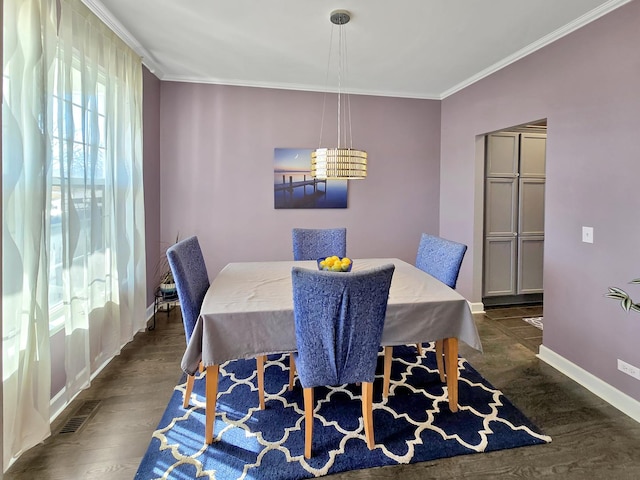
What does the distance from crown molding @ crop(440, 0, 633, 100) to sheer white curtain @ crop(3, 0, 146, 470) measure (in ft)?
11.0

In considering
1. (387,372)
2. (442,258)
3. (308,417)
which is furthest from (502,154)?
(308,417)

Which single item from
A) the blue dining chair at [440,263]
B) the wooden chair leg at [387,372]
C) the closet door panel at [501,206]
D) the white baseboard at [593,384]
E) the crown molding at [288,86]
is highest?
the crown molding at [288,86]

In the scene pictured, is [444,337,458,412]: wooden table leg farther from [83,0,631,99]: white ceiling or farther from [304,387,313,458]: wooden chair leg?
[83,0,631,99]: white ceiling

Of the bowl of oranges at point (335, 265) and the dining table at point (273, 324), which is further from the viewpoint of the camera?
the bowl of oranges at point (335, 265)

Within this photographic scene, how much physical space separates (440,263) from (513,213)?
2.11 metres

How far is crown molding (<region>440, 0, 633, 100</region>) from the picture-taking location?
230 centimetres

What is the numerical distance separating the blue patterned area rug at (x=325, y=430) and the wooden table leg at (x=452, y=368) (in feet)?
0.26

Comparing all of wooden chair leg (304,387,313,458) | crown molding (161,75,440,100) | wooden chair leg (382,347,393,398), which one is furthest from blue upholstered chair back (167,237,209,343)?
crown molding (161,75,440,100)

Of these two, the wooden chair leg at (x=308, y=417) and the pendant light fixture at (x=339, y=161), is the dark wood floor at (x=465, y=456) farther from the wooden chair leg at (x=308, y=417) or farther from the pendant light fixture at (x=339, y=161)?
the pendant light fixture at (x=339, y=161)

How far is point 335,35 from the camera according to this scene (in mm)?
2801

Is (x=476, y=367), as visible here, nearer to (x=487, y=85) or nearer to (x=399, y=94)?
(x=487, y=85)

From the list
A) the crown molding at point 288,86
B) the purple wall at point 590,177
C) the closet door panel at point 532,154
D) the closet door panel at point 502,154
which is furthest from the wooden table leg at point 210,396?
the closet door panel at point 532,154

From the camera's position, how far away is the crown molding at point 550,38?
230 cm

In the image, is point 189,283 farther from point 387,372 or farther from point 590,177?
point 590,177
